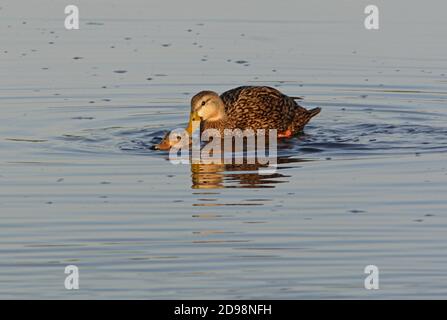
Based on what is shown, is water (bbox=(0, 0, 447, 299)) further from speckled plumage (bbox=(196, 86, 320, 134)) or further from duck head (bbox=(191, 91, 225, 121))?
duck head (bbox=(191, 91, 225, 121))

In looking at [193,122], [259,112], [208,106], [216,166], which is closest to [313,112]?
[259,112]

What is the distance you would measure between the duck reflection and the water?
0.10 feet

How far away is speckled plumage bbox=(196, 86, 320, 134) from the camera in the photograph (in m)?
16.4

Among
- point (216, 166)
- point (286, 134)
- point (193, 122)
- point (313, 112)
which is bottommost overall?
point (216, 166)

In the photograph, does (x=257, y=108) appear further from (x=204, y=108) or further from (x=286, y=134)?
(x=204, y=108)

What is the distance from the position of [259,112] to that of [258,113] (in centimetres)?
2

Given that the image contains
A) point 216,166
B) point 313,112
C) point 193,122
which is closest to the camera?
point 216,166

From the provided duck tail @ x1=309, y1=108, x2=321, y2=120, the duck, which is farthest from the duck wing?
duck tail @ x1=309, y1=108, x2=321, y2=120

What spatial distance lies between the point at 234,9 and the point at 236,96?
24.8 feet

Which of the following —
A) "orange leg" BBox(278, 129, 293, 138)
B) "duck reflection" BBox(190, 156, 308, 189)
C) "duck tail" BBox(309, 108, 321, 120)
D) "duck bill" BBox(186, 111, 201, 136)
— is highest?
"duck tail" BBox(309, 108, 321, 120)

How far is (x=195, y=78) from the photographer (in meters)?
18.8

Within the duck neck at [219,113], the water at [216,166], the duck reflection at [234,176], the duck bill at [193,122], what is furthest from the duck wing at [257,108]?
the duck reflection at [234,176]

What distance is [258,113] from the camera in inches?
652
